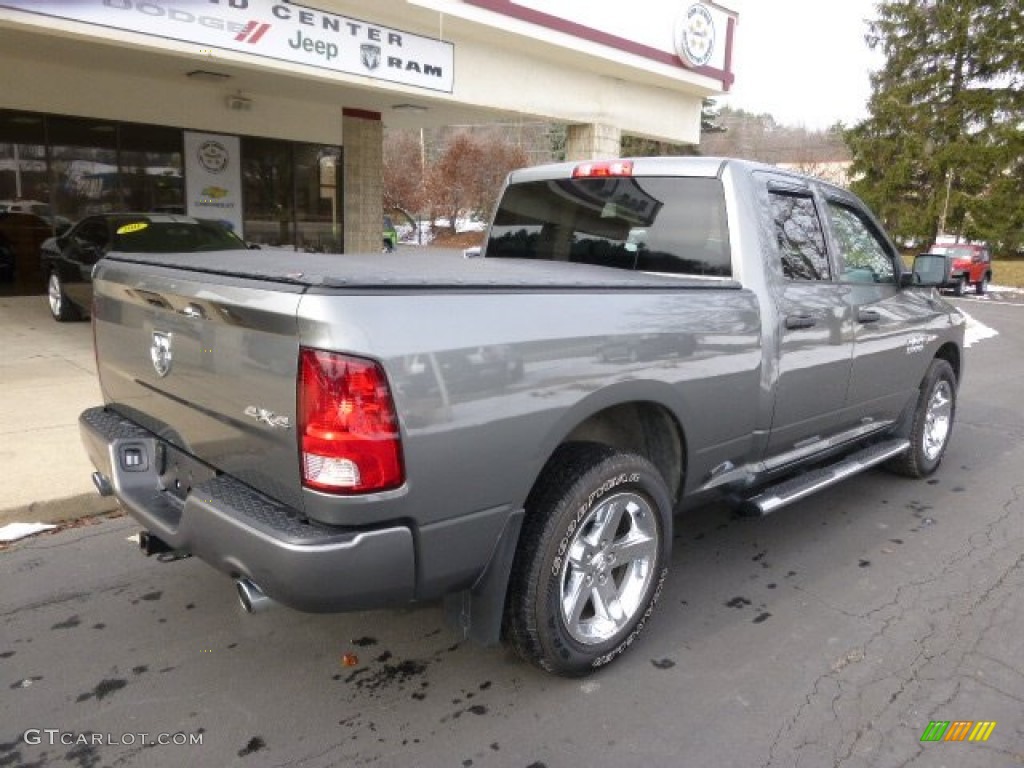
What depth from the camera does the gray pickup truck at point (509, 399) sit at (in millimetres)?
2170

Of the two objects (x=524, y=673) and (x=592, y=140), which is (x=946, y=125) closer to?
(x=592, y=140)

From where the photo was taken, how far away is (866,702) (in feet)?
9.21

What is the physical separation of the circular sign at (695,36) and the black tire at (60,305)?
34.7 ft

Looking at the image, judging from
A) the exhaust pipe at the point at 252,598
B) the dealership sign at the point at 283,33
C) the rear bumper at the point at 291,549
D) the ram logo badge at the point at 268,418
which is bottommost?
the exhaust pipe at the point at 252,598

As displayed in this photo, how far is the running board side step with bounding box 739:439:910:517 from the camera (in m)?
3.60

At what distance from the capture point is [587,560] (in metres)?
2.86

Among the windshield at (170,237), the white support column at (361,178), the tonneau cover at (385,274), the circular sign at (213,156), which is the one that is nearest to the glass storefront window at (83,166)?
the circular sign at (213,156)

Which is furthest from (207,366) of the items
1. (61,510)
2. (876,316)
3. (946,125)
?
(946,125)

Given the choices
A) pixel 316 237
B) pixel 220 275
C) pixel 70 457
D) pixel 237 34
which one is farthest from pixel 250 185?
pixel 220 275

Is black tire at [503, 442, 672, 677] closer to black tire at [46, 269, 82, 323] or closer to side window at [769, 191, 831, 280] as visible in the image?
side window at [769, 191, 831, 280]

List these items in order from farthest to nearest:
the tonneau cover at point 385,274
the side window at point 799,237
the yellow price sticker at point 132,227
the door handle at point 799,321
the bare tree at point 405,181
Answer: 1. the bare tree at point 405,181
2. the yellow price sticker at point 132,227
3. the side window at point 799,237
4. the door handle at point 799,321
5. the tonneau cover at point 385,274

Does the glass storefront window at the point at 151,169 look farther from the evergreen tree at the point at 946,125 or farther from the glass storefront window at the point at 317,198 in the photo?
the evergreen tree at the point at 946,125

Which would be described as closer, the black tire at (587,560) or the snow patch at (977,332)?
the black tire at (587,560)

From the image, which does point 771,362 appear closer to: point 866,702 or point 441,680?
point 866,702
